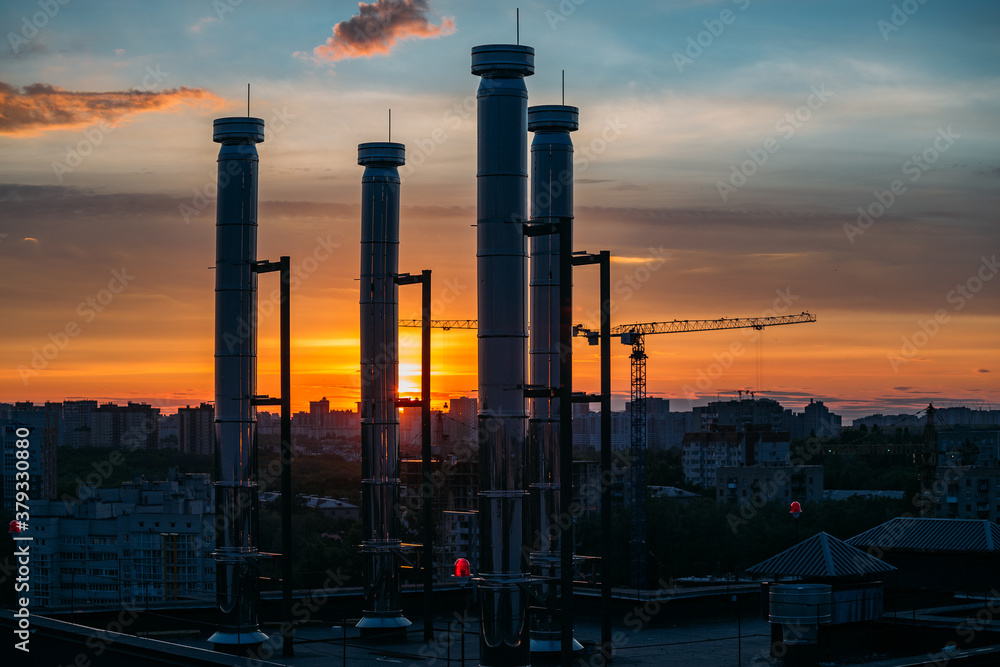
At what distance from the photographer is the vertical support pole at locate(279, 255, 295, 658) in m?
23.5

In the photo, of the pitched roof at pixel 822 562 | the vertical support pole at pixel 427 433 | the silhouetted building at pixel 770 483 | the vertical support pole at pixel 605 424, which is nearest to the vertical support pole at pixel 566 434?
the vertical support pole at pixel 605 424

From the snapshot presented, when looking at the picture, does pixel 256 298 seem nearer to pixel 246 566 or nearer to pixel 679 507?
pixel 246 566

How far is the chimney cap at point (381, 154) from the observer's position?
1082 inches

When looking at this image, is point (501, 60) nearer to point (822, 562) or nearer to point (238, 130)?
point (238, 130)

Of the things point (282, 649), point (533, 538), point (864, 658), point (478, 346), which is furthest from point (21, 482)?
point (864, 658)

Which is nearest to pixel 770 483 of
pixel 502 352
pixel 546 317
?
pixel 546 317

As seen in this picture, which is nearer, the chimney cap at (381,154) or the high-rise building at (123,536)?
the chimney cap at (381,154)

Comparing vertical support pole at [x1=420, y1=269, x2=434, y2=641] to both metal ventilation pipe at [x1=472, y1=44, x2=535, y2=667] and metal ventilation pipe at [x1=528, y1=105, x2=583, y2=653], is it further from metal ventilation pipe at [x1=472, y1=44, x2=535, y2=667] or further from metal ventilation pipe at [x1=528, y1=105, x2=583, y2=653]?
metal ventilation pipe at [x1=472, y1=44, x2=535, y2=667]

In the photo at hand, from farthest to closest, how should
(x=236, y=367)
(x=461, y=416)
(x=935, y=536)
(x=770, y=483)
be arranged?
(x=461, y=416), (x=770, y=483), (x=935, y=536), (x=236, y=367)

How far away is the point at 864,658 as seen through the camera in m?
24.0

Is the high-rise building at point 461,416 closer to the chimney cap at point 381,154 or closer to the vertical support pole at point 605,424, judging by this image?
the chimney cap at point 381,154

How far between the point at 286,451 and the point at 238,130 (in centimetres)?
695

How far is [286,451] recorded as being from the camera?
76.6ft

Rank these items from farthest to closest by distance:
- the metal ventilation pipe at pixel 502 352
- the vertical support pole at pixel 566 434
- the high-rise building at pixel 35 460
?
the high-rise building at pixel 35 460 < the metal ventilation pipe at pixel 502 352 < the vertical support pole at pixel 566 434
